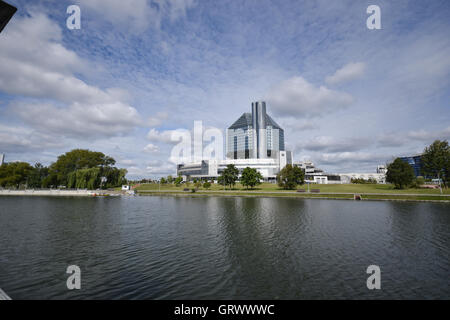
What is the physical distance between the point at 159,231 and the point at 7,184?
149 metres

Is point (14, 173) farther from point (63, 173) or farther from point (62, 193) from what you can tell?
point (62, 193)

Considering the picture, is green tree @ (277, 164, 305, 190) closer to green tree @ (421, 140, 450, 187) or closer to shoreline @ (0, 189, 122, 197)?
green tree @ (421, 140, 450, 187)

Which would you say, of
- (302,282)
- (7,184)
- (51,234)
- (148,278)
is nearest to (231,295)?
(302,282)

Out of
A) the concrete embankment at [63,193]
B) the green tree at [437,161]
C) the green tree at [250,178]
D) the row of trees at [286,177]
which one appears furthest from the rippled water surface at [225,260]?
the concrete embankment at [63,193]

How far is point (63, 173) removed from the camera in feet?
402

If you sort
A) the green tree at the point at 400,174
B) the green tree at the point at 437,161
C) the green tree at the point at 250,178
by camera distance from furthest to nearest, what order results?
the green tree at the point at 250,178 → the green tree at the point at 400,174 → the green tree at the point at 437,161

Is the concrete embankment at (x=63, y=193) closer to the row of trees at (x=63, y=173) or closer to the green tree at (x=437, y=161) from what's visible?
the row of trees at (x=63, y=173)

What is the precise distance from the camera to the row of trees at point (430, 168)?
8238cm

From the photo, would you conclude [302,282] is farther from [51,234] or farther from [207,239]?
[51,234]

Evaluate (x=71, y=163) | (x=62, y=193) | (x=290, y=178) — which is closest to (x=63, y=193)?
(x=62, y=193)

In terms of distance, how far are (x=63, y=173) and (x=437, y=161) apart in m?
179

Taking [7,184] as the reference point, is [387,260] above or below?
below

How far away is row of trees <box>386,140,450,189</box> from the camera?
270 feet

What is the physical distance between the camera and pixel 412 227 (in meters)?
30.4
